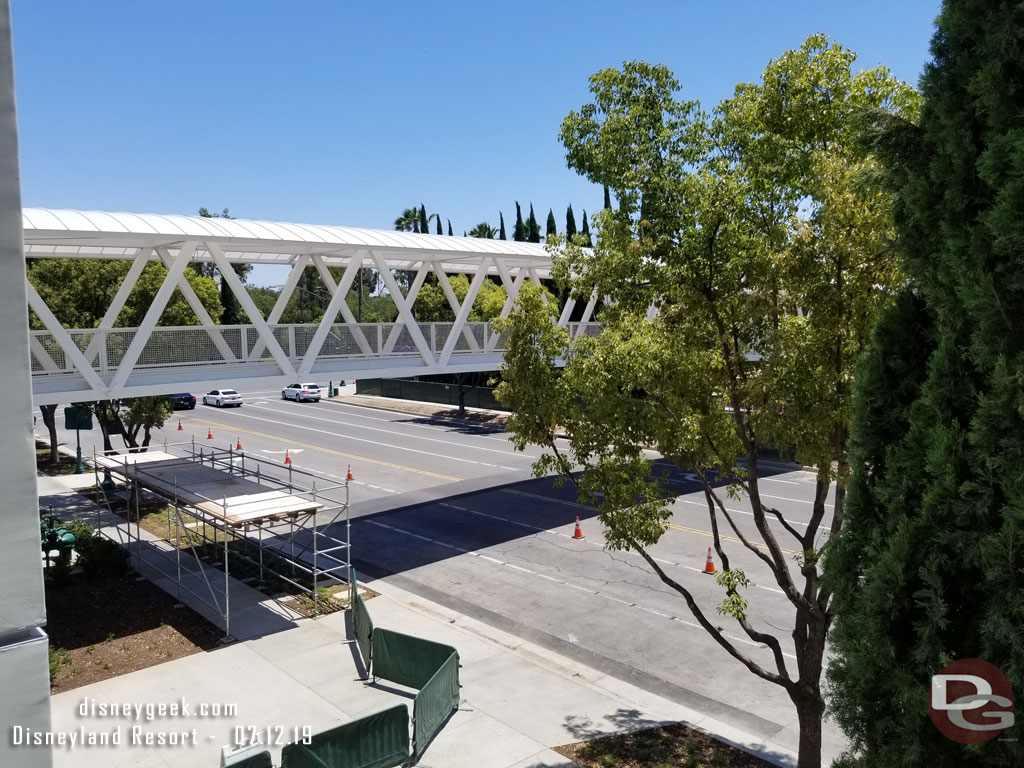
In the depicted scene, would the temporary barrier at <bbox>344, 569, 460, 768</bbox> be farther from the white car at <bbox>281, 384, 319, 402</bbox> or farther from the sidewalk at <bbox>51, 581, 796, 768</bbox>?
the white car at <bbox>281, 384, 319, 402</bbox>

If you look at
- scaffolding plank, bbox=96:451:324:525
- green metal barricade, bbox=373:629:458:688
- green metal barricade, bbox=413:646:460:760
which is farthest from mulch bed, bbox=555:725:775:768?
scaffolding plank, bbox=96:451:324:525

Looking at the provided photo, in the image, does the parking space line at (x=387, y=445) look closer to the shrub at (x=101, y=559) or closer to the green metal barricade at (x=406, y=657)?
the shrub at (x=101, y=559)

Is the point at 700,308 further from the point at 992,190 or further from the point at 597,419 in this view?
the point at 992,190

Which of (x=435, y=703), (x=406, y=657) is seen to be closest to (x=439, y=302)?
(x=406, y=657)

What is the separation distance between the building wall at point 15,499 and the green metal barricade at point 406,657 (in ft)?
31.2

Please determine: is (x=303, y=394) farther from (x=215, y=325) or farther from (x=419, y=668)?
(x=419, y=668)

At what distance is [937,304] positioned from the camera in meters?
4.86

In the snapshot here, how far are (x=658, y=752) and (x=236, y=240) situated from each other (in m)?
12.0

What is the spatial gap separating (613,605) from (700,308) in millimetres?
8528

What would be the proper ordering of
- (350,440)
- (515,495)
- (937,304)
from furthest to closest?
(350,440) → (515,495) → (937,304)

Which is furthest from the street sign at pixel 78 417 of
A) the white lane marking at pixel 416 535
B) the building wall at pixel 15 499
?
the building wall at pixel 15 499

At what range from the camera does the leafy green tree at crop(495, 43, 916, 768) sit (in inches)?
296

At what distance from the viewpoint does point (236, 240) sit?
1514cm

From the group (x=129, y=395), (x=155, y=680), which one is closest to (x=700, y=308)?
(x=155, y=680)
